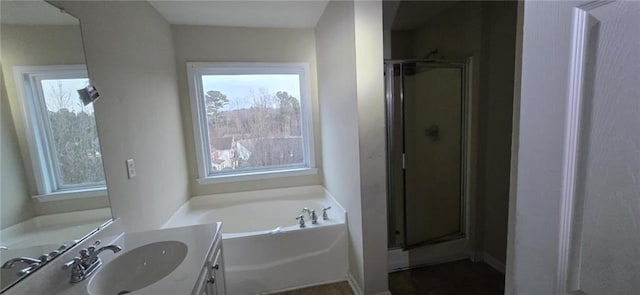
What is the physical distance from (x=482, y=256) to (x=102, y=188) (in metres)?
2.90

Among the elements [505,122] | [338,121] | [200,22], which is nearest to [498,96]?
[505,122]

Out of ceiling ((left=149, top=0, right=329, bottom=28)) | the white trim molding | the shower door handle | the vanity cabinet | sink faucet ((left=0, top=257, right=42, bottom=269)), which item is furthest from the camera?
the shower door handle

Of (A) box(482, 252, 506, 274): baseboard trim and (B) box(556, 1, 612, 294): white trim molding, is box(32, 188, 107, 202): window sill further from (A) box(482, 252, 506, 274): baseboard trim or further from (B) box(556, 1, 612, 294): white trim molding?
(A) box(482, 252, 506, 274): baseboard trim

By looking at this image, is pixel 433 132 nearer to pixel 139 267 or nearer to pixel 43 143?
pixel 139 267

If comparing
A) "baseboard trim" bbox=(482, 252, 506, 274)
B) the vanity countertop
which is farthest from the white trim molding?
"baseboard trim" bbox=(482, 252, 506, 274)

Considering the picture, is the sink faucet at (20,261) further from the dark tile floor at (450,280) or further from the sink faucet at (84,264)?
the dark tile floor at (450,280)

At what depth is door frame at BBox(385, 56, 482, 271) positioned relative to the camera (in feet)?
7.26

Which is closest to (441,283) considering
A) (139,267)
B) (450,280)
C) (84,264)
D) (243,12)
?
(450,280)

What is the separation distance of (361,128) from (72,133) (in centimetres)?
148

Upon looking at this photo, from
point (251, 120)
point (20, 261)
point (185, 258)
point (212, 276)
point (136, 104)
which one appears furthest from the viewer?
point (251, 120)

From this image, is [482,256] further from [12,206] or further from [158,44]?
[158,44]

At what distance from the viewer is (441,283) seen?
2.05m

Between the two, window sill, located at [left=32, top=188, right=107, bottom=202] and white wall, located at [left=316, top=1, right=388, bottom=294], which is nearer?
window sill, located at [left=32, top=188, right=107, bottom=202]

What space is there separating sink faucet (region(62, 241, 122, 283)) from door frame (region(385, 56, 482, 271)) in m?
1.95
